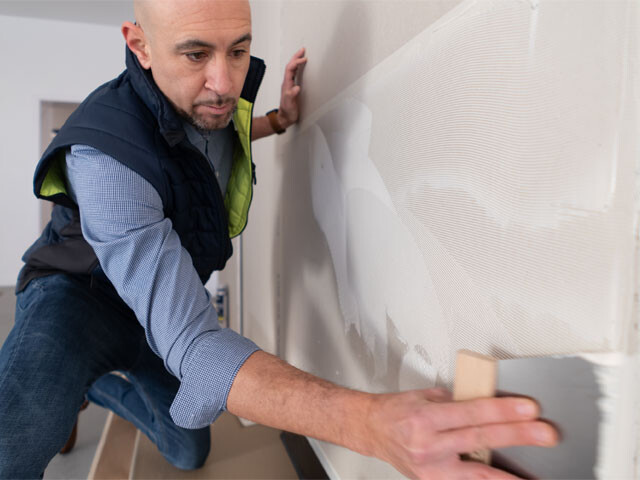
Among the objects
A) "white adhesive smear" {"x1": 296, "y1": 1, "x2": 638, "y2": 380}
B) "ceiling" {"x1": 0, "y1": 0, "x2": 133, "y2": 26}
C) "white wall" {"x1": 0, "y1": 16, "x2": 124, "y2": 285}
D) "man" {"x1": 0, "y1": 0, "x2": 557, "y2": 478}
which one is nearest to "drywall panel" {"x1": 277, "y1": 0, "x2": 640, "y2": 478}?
"white adhesive smear" {"x1": 296, "y1": 1, "x2": 638, "y2": 380}

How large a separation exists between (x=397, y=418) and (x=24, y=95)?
17.6 ft

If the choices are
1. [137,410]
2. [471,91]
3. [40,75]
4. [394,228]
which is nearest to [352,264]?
[394,228]

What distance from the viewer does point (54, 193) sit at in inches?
39.7

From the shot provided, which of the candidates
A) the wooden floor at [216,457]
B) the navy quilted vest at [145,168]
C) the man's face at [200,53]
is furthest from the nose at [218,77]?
the wooden floor at [216,457]

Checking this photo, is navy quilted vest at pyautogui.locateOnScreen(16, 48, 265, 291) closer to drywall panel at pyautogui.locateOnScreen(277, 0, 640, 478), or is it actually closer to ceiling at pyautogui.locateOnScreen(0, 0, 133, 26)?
drywall panel at pyautogui.locateOnScreen(277, 0, 640, 478)

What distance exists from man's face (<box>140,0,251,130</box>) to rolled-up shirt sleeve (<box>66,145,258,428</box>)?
9.1 inches

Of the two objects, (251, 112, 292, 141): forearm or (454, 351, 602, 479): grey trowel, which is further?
(251, 112, 292, 141): forearm

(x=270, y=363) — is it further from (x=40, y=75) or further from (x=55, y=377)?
(x=40, y=75)

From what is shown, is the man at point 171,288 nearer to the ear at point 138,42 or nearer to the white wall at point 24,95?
the ear at point 138,42

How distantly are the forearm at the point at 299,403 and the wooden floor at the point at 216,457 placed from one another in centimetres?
80

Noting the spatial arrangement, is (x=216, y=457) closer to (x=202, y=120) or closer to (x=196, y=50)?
(x=202, y=120)

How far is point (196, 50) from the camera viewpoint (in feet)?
3.01

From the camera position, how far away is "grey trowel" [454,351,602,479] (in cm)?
42

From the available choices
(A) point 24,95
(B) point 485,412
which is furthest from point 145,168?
(A) point 24,95
